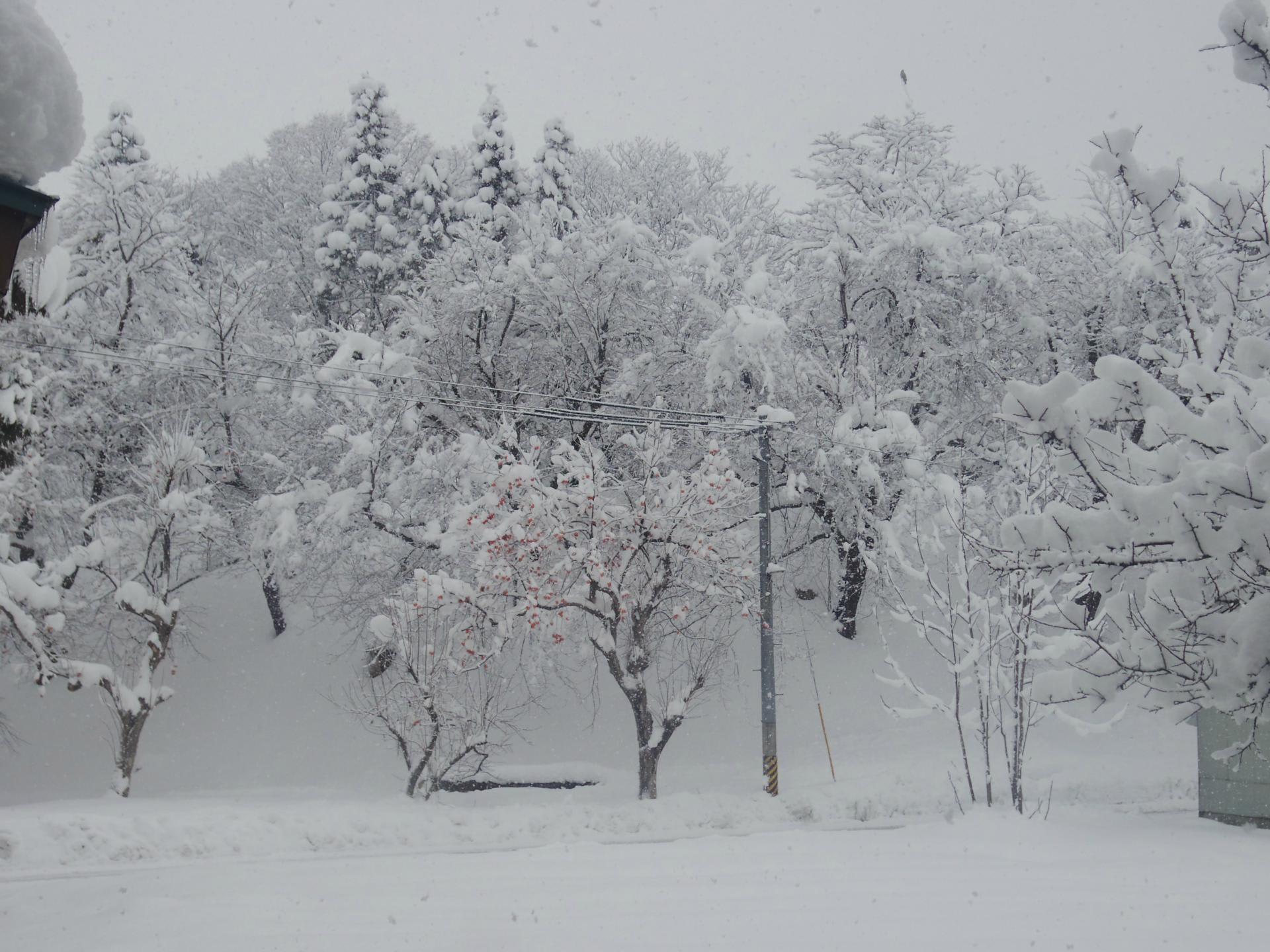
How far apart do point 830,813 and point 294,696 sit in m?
13.5

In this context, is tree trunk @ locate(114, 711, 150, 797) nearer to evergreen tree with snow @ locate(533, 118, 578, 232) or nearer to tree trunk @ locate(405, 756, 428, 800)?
tree trunk @ locate(405, 756, 428, 800)

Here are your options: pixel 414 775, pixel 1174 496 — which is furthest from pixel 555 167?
pixel 1174 496

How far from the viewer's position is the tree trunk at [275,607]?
25.7 m

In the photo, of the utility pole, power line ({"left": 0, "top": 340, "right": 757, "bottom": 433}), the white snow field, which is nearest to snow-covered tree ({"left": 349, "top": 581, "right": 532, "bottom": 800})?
the white snow field

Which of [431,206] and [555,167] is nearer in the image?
[555,167]

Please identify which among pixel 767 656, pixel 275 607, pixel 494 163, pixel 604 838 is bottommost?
pixel 604 838

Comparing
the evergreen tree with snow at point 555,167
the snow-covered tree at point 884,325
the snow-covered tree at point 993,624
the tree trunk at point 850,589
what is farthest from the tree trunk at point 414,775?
the evergreen tree with snow at point 555,167

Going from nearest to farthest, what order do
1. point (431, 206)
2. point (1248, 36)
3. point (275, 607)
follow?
point (1248, 36) → point (275, 607) → point (431, 206)

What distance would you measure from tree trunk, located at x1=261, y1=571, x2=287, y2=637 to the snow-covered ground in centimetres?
1449

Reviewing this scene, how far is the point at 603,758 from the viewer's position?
20.8m

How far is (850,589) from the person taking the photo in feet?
80.6

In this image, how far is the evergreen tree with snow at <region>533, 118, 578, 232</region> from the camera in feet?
115

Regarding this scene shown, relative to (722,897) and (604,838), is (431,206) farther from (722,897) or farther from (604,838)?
(722,897)

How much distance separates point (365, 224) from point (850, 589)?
21.2 meters
